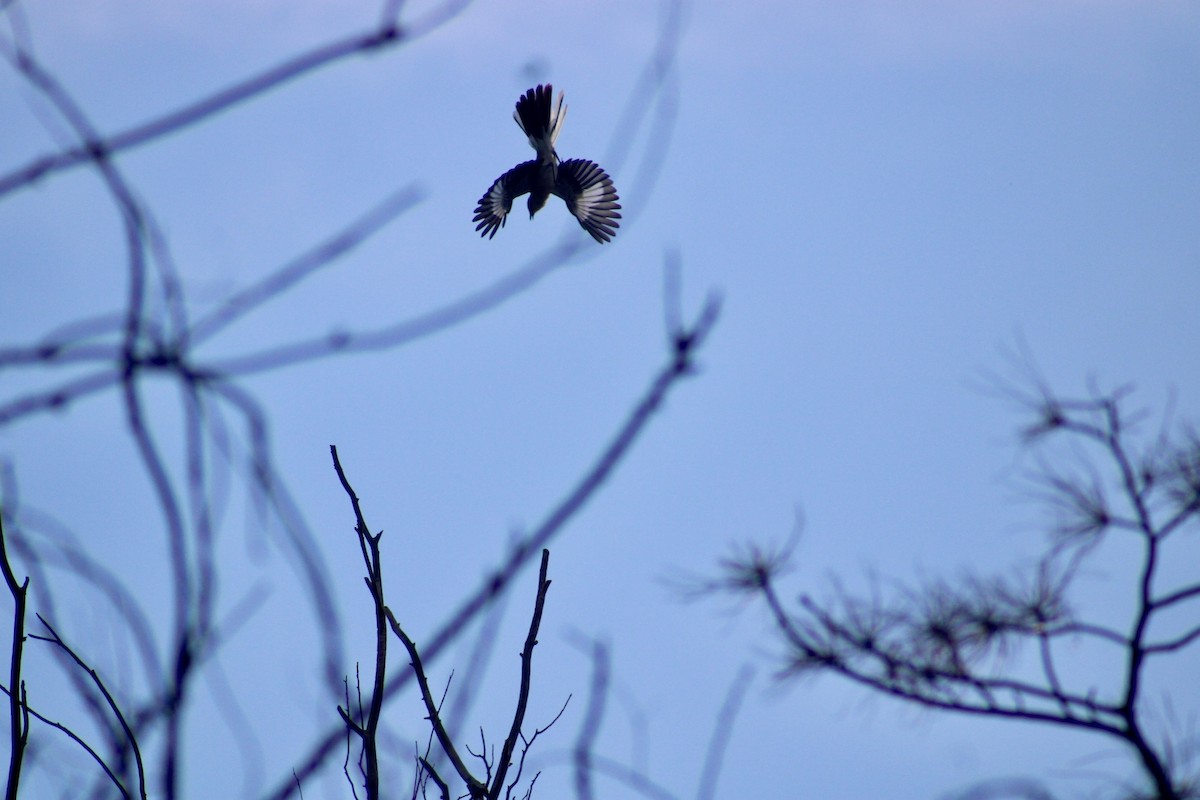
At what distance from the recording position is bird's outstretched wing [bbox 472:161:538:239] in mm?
4031

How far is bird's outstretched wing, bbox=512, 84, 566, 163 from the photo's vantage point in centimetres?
385

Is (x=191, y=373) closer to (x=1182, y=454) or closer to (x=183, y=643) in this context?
(x=183, y=643)

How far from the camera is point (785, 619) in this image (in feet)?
15.4

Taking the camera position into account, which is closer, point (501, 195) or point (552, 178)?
point (552, 178)

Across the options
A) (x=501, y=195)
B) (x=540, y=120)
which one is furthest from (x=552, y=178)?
(x=501, y=195)

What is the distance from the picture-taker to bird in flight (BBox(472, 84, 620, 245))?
12.7 feet

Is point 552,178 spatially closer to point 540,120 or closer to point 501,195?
point 540,120

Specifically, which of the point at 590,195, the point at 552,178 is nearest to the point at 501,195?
the point at 590,195

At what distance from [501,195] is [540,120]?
3.21 ft

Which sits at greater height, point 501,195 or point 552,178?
point 501,195

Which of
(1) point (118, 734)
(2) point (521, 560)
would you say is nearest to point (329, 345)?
(2) point (521, 560)

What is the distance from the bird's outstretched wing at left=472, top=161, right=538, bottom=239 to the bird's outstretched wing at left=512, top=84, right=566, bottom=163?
124 millimetres

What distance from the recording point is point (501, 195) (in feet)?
15.9

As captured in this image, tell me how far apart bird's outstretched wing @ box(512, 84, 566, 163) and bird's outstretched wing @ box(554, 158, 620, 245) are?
0.62ft
